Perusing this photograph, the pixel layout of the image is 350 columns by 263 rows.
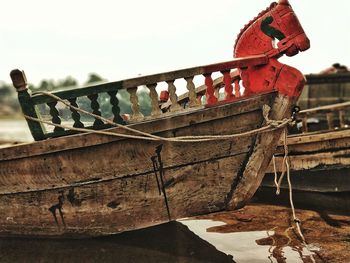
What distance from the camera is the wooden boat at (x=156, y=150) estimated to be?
3686mm

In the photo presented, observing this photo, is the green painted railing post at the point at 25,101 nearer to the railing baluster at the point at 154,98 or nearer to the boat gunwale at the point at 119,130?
the boat gunwale at the point at 119,130

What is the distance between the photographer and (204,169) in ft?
12.9

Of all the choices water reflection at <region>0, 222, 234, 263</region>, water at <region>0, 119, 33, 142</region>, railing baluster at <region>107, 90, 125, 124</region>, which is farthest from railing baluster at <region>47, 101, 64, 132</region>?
water at <region>0, 119, 33, 142</region>

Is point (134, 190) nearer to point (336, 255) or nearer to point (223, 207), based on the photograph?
point (223, 207)

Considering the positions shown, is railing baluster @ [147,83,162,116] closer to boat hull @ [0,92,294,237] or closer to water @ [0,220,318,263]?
boat hull @ [0,92,294,237]

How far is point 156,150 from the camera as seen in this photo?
381 centimetres

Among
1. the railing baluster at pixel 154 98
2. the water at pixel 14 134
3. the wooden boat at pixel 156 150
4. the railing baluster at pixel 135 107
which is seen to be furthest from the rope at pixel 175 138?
the water at pixel 14 134

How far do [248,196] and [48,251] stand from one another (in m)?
2.42

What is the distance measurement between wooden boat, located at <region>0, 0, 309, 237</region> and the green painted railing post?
1cm

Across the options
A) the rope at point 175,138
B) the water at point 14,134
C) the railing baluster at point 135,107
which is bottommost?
the water at point 14,134

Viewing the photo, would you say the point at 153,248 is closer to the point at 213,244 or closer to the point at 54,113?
the point at 213,244

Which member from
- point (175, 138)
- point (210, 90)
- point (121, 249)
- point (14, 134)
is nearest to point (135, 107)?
point (175, 138)

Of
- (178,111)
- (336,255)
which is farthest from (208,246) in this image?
(178,111)

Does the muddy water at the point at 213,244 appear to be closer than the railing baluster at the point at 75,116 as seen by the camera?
No
